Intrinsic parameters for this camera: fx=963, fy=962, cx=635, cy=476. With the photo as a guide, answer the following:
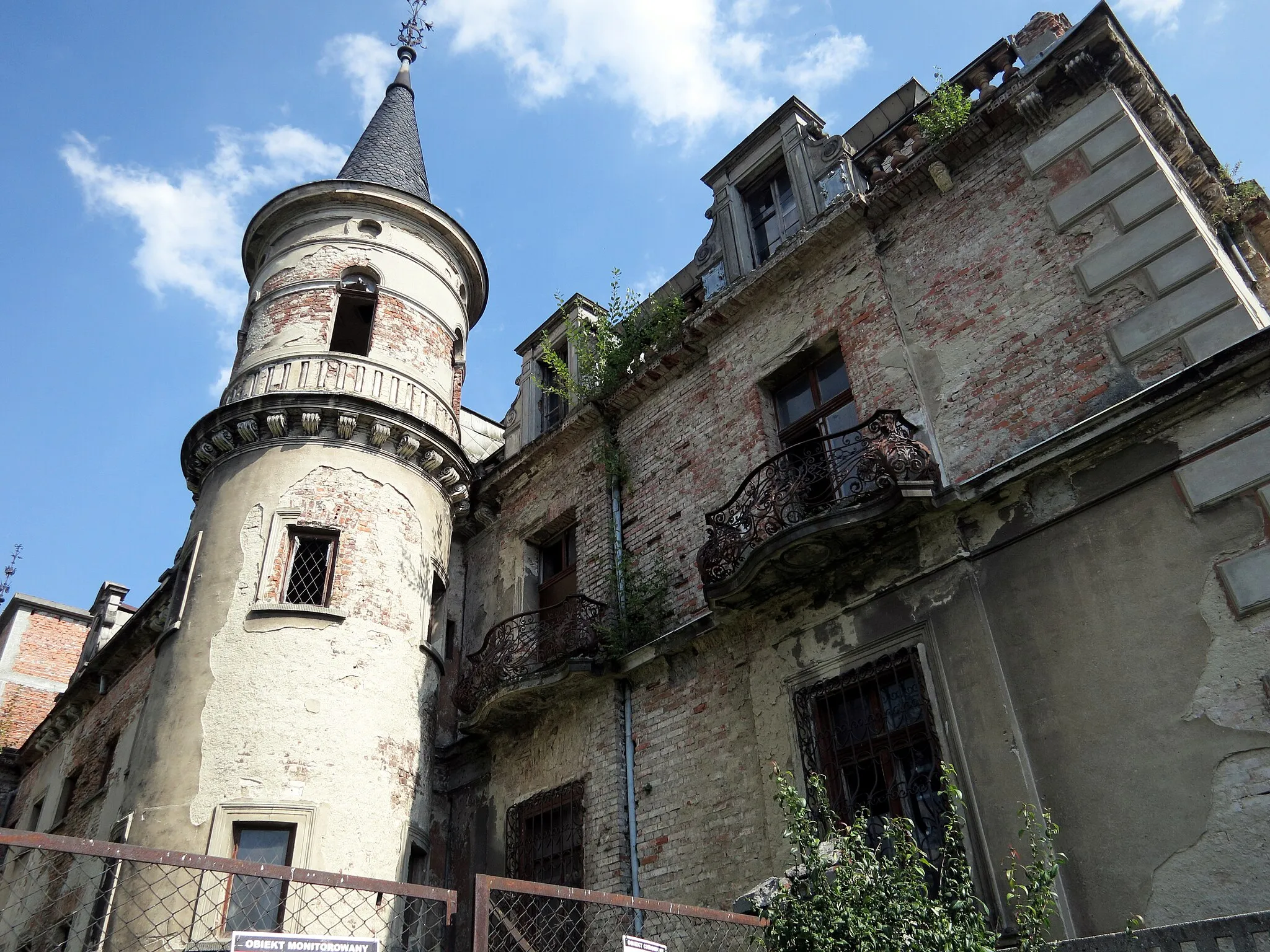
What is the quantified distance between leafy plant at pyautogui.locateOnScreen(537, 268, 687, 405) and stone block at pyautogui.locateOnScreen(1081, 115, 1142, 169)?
17.2 ft

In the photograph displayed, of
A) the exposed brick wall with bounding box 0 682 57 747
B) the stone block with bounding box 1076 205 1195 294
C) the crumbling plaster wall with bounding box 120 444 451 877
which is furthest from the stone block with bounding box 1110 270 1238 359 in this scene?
the exposed brick wall with bounding box 0 682 57 747

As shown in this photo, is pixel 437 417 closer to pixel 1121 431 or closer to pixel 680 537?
pixel 680 537

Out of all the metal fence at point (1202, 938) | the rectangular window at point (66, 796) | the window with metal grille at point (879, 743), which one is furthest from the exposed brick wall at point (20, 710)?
the metal fence at point (1202, 938)

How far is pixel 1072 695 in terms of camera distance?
23.7 ft

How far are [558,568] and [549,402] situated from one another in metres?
3.22

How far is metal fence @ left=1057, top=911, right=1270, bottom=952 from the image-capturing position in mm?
4484

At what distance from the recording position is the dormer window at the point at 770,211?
1220cm

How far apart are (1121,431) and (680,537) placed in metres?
5.02

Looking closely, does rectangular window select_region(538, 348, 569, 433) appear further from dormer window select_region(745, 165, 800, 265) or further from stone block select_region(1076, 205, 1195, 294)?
stone block select_region(1076, 205, 1195, 294)

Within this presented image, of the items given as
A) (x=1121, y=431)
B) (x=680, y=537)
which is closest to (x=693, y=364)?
(x=680, y=537)

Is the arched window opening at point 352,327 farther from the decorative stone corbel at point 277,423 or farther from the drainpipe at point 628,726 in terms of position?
the drainpipe at point 628,726

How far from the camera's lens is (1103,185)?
29.1 feet

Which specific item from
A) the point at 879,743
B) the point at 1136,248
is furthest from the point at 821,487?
the point at 1136,248

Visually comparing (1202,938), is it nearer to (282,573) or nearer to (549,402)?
(282,573)
